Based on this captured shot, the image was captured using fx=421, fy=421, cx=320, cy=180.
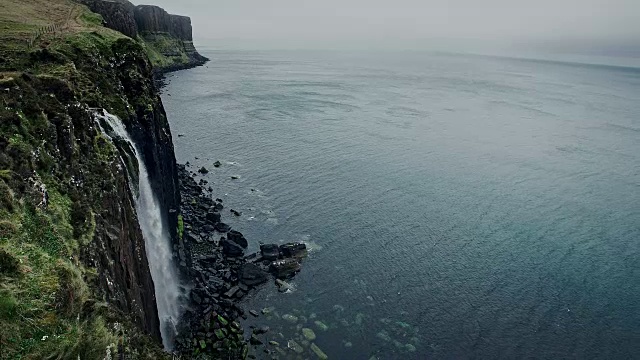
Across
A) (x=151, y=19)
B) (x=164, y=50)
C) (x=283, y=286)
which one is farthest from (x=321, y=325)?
(x=151, y=19)

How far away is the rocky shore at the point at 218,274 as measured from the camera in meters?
31.0

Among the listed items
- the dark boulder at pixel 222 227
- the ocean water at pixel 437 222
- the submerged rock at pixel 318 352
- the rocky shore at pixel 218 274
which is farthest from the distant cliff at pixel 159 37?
the submerged rock at pixel 318 352

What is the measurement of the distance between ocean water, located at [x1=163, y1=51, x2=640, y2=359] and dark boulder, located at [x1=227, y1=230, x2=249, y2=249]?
3.03 metres

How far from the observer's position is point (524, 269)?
4425cm

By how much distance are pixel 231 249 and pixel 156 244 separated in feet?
35.3

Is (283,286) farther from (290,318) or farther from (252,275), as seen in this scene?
(290,318)

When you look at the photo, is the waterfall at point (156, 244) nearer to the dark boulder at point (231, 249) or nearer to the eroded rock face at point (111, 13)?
the dark boulder at point (231, 249)

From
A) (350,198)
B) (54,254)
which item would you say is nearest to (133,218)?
(54,254)

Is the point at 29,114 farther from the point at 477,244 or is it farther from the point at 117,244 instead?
the point at 477,244

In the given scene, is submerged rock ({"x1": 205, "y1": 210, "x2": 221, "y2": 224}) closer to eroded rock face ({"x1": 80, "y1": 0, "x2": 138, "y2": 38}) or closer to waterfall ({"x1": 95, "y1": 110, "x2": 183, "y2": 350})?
waterfall ({"x1": 95, "y1": 110, "x2": 183, "y2": 350})

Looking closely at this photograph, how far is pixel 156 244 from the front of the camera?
33.3 metres

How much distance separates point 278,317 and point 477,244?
25916 mm

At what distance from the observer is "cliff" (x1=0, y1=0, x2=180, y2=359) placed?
13.4 metres

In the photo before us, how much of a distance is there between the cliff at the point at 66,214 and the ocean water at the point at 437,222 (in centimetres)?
1461
